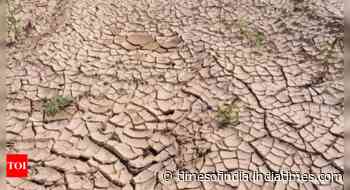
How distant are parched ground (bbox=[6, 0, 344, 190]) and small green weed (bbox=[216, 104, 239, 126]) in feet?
0.11

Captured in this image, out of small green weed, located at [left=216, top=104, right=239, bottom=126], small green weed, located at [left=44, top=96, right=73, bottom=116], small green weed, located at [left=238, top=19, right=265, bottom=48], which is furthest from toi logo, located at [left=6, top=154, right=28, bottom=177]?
small green weed, located at [left=238, top=19, right=265, bottom=48]

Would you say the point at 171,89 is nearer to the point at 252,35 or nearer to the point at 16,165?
the point at 252,35

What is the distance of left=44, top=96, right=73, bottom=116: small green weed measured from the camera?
2.12 m

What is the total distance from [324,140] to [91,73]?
67.5 inches

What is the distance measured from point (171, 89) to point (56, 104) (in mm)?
823

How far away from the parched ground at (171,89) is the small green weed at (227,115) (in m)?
0.03

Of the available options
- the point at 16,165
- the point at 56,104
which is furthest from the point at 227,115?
the point at 16,165

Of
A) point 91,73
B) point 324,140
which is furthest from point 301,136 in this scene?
point 91,73

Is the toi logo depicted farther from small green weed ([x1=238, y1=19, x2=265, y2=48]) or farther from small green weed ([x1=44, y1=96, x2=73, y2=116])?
small green weed ([x1=238, y1=19, x2=265, y2=48])

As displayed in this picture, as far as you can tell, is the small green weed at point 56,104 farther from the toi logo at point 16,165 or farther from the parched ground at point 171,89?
the toi logo at point 16,165

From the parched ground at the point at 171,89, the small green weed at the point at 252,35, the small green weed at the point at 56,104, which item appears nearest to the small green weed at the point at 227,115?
the parched ground at the point at 171,89

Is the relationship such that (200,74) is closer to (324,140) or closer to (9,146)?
(324,140)

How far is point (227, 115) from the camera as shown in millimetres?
1986

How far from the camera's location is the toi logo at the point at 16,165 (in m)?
1.82
